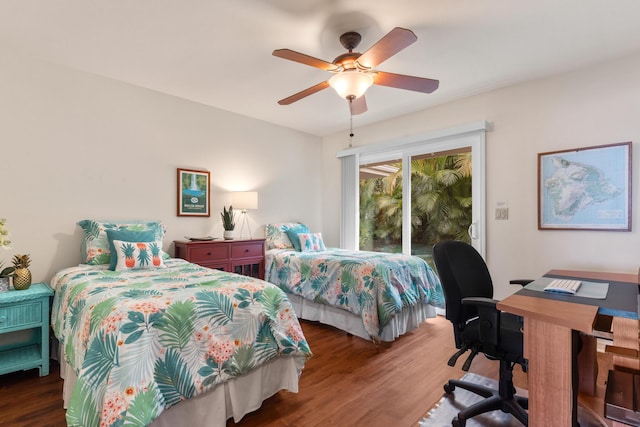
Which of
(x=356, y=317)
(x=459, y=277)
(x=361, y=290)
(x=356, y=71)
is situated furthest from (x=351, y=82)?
(x=356, y=317)

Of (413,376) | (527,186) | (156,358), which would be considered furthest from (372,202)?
(156,358)

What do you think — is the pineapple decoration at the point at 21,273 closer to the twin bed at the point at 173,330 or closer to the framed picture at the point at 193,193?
the twin bed at the point at 173,330

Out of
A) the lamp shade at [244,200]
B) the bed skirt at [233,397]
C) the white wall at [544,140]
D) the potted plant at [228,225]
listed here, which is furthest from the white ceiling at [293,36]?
the bed skirt at [233,397]

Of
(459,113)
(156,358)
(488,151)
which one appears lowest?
(156,358)

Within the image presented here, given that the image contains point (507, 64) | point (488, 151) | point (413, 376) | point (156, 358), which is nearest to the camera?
point (156, 358)

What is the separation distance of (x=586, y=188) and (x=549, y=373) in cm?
233

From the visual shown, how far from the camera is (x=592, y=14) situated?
2.11 m

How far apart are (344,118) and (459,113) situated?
1478 mm

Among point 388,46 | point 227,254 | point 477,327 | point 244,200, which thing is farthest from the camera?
point 244,200

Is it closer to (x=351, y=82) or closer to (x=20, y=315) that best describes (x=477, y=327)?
(x=351, y=82)

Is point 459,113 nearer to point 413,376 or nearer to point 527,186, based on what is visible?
point 527,186

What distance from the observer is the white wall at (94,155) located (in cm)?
263

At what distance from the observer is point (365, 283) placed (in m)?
2.92

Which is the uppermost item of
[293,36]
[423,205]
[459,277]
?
[293,36]
